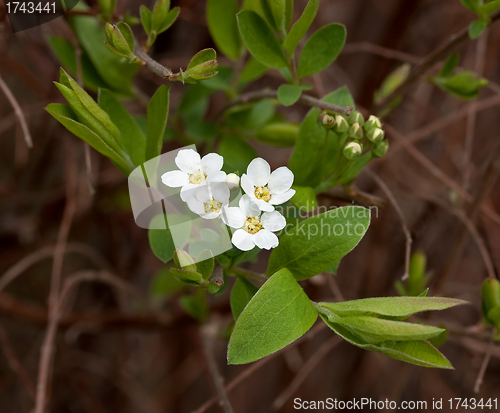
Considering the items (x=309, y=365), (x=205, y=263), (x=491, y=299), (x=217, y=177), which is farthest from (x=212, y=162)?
(x=309, y=365)

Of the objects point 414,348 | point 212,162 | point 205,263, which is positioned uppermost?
point 212,162

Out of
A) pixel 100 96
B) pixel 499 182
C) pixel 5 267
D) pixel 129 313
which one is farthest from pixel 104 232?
pixel 499 182

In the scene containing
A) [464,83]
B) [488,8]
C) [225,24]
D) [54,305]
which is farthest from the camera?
[54,305]

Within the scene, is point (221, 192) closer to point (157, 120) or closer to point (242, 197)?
point (242, 197)

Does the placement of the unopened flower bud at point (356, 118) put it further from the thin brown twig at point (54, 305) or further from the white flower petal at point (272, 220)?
the thin brown twig at point (54, 305)

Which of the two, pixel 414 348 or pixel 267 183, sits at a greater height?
pixel 267 183

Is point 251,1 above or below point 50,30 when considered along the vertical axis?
above

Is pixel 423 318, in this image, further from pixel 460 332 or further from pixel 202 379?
pixel 202 379

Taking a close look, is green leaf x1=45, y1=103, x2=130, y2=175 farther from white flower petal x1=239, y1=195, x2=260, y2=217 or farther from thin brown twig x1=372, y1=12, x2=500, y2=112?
thin brown twig x1=372, y1=12, x2=500, y2=112
